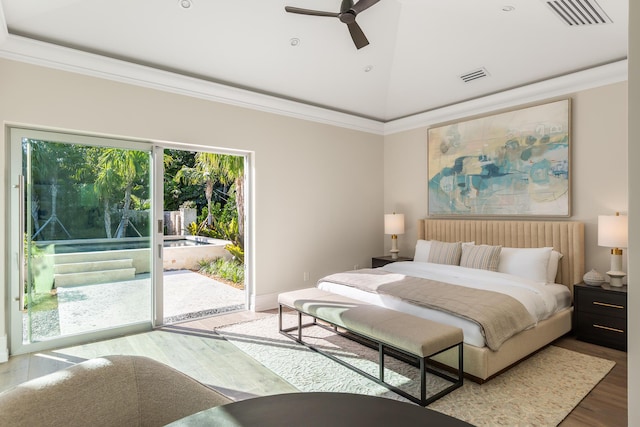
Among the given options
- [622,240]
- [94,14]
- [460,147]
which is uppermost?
[94,14]

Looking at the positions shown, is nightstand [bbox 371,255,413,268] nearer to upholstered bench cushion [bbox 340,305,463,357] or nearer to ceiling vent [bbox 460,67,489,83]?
upholstered bench cushion [bbox 340,305,463,357]

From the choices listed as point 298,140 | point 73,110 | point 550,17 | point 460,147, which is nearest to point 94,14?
point 73,110

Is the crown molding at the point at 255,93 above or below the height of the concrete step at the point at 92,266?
above

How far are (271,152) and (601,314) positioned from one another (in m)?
4.14

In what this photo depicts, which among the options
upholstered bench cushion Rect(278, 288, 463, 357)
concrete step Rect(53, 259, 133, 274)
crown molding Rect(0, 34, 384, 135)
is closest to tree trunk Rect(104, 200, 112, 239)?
concrete step Rect(53, 259, 133, 274)

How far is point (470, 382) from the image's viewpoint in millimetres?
2746

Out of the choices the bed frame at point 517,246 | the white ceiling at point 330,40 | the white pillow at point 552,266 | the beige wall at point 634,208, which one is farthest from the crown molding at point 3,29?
the white pillow at point 552,266

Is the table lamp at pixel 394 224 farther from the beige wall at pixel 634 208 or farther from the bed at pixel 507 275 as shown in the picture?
the beige wall at pixel 634 208

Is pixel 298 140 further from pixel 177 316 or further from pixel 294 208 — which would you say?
pixel 177 316

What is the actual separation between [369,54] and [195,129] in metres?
2.33

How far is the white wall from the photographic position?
10.8 feet

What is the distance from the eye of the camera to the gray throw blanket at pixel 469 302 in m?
2.72

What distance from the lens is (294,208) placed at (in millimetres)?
5062

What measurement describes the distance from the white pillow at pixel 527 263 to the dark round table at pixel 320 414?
3.51m
